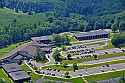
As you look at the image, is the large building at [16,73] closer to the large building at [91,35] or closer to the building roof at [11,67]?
the building roof at [11,67]

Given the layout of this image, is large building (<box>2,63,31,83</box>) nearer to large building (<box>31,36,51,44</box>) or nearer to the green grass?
the green grass

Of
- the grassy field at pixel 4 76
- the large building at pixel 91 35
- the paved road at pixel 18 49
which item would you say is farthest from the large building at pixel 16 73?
the large building at pixel 91 35

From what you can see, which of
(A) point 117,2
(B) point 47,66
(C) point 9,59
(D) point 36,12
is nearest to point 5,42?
(C) point 9,59

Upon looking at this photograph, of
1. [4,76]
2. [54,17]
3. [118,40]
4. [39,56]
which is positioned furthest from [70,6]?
[4,76]

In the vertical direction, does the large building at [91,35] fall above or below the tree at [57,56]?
above

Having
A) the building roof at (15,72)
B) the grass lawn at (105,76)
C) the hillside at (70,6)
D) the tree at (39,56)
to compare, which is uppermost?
the hillside at (70,6)

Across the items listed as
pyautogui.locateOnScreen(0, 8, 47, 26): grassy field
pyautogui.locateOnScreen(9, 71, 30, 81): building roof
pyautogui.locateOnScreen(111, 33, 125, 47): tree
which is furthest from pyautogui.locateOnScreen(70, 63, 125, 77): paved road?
pyautogui.locateOnScreen(0, 8, 47, 26): grassy field

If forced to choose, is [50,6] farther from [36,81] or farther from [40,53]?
[36,81]
